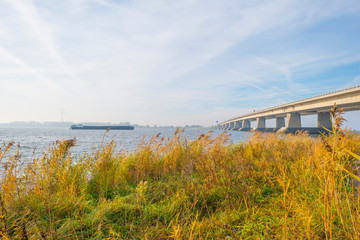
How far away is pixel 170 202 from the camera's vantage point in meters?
3.73

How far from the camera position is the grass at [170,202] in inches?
97.3

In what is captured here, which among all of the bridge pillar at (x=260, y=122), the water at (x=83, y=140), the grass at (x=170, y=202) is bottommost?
the water at (x=83, y=140)

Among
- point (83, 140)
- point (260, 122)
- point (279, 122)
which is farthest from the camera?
point (260, 122)

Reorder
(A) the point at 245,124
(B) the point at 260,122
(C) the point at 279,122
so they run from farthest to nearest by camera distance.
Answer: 1. (A) the point at 245,124
2. (B) the point at 260,122
3. (C) the point at 279,122

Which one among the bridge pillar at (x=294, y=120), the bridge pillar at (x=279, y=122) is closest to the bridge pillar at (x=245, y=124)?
the bridge pillar at (x=279, y=122)

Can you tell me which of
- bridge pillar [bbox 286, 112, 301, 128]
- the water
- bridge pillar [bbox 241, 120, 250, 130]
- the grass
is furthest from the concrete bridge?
the grass

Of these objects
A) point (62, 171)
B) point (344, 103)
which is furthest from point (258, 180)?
point (344, 103)

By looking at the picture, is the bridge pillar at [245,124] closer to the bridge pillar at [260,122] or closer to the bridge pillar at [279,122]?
the bridge pillar at [260,122]

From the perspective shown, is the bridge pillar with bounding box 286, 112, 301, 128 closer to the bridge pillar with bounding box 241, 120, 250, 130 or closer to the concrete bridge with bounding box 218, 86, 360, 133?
the concrete bridge with bounding box 218, 86, 360, 133

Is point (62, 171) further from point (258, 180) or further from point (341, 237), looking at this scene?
point (341, 237)

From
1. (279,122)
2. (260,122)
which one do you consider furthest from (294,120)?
(260,122)

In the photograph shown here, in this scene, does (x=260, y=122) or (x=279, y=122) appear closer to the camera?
(x=279, y=122)

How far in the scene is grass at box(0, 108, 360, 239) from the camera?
2471 mm

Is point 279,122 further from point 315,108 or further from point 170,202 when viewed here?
point 170,202
